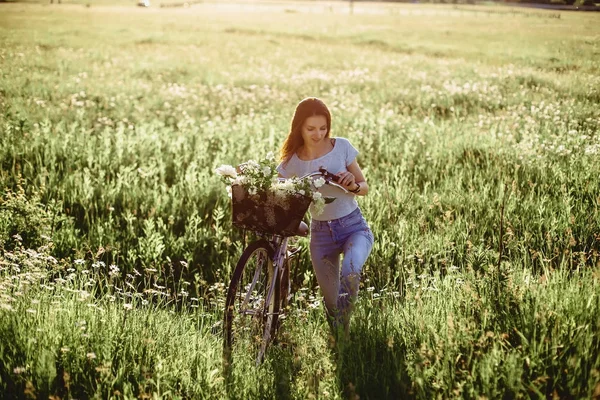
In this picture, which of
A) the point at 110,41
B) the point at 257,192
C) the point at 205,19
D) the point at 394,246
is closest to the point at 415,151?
the point at 394,246

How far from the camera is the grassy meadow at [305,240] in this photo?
131 inches

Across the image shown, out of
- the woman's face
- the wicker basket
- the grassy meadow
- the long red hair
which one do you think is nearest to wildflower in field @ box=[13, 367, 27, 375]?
the grassy meadow

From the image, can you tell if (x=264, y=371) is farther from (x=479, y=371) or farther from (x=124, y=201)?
(x=124, y=201)

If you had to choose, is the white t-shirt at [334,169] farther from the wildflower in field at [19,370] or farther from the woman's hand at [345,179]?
the wildflower in field at [19,370]

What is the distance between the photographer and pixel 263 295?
4328 millimetres

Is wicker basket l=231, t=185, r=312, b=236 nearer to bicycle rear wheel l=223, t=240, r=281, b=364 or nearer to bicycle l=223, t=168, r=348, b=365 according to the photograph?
bicycle l=223, t=168, r=348, b=365

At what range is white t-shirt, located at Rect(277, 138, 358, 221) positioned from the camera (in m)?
4.30

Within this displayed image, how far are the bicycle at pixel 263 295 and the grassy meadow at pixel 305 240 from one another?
15 centimetres

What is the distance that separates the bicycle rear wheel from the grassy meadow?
5.3 inches

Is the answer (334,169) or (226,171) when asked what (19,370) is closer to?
(226,171)

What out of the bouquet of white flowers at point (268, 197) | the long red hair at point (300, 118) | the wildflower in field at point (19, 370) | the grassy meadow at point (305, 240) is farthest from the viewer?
the long red hair at point (300, 118)

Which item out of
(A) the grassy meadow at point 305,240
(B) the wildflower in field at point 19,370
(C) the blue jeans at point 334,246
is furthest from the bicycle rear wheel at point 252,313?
(B) the wildflower in field at point 19,370

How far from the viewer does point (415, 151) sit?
8.01 metres

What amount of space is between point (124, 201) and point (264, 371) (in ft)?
11.3
